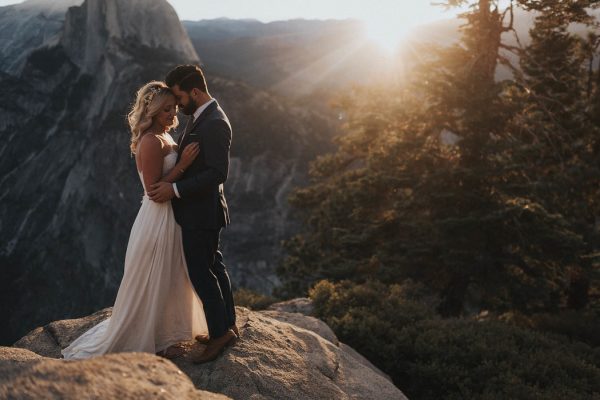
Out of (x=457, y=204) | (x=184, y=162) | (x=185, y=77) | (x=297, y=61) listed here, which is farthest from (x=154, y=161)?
(x=297, y=61)

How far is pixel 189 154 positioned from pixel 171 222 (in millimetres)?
644

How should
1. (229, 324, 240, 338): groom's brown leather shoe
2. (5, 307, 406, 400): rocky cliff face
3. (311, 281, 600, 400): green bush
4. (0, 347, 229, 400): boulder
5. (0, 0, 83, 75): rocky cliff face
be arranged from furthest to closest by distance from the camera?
(0, 0, 83, 75): rocky cliff face < (311, 281, 600, 400): green bush < (229, 324, 240, 338): groom's brown leather shoe < (5, 307, 406, 400): rocky cliff face < (0, 347, 229, 400): boulder

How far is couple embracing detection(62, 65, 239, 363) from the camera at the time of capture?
4.00 meters

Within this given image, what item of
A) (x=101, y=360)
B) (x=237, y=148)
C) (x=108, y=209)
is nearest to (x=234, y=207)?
(x=237, y=148)

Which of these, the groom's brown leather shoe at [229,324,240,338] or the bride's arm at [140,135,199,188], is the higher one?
the bride's arm at [140,135,199,188]

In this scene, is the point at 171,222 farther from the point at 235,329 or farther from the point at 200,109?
the point at 235,329

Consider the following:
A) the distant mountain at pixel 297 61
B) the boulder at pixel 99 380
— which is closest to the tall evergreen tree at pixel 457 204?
the boulder at pixel 99 380

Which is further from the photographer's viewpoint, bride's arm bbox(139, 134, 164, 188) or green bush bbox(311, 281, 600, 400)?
green bush bbox(311, 281, 600, 400)

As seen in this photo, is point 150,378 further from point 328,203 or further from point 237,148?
point 237,148

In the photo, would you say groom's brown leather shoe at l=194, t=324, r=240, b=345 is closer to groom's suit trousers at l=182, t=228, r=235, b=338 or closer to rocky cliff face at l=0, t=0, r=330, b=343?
groom's suit trousers at l=182, t=228, r=235, b=338

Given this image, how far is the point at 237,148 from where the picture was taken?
131 ft

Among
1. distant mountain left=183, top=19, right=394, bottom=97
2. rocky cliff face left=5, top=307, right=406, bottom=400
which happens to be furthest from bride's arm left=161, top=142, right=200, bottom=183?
distant mountain left=183, top=19, right=394, bottom=97

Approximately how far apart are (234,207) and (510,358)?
1214 inches

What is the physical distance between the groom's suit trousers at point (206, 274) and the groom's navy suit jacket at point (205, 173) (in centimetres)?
10
